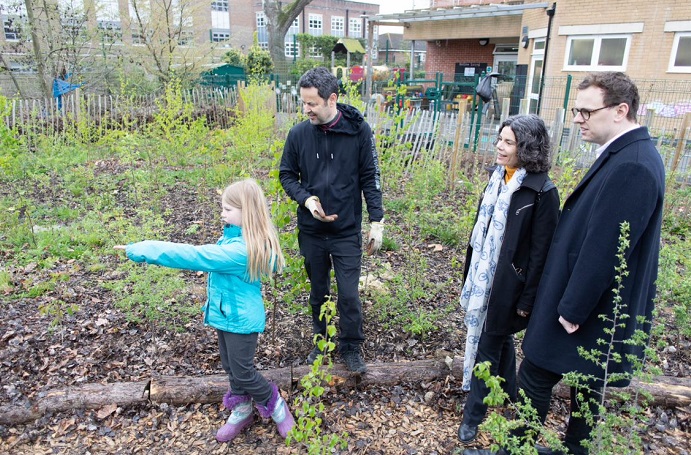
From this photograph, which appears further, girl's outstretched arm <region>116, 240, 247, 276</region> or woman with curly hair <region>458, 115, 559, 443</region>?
woman with curly hair <region>458, 115, 559, 443</region>

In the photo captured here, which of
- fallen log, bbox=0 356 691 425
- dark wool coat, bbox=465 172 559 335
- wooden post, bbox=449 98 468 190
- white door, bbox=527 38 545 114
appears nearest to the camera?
dark wool coat, bbox=465 172 559 335

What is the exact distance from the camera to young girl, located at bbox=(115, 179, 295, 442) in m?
2.29

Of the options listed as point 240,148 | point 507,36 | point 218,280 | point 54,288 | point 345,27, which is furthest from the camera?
point 345,27

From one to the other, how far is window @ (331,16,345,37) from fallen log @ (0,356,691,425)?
50153 millimetres

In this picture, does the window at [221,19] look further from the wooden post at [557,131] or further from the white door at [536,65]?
the wooden post at [557,131]

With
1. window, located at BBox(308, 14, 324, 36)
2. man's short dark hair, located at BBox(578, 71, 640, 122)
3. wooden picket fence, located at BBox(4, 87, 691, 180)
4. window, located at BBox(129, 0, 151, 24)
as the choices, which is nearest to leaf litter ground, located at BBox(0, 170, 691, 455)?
man's short dark hair, located at BBox(578, 71, 640, 122)

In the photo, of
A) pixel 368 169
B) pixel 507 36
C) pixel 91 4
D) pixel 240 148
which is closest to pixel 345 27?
pixel 507 36

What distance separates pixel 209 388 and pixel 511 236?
6.51ft

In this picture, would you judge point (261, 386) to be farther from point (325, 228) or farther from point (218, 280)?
point (325, 228)

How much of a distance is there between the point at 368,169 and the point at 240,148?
3.59 meters

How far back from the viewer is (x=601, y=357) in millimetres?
1953

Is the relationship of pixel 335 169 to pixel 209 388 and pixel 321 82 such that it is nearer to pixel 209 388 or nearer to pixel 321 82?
pixel 321 82

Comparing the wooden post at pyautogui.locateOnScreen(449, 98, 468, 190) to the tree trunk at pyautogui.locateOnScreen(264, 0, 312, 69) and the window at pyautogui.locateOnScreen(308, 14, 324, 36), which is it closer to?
the tree trunk at pyautogui.locateOnScreen(264, 0, 312, 69)

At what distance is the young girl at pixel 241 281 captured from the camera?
90.0 inches
